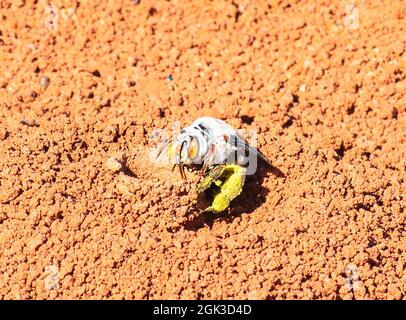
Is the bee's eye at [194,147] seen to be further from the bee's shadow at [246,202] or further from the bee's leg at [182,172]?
the bee's shadow at [246,202]

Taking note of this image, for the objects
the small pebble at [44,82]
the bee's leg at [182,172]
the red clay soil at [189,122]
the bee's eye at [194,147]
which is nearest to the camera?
the red clay soil at [189,122]

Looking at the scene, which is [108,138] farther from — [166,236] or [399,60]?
[399,60]

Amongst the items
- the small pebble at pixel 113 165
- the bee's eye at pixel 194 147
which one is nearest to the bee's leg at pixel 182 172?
the bee's eye at pixel 194 147

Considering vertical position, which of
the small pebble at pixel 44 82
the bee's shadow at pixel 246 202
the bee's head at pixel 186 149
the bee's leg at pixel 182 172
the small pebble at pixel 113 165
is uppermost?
the small pebble at pixel 44 82

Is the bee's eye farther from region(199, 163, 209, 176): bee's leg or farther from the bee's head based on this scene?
region(199, 163, 209, 176): bee's leg

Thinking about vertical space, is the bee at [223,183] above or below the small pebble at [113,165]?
below

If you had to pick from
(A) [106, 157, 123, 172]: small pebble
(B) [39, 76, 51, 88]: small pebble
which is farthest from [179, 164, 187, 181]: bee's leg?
(B) [39, 76, 51, 88]: small pebble

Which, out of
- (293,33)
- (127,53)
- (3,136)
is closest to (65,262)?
(3,136)
